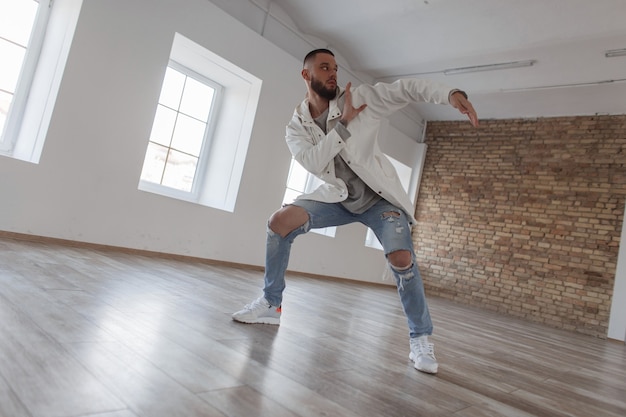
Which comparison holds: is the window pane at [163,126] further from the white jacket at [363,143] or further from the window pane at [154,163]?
the white jacket at [363,143]

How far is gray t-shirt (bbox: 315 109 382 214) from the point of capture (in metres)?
1.99

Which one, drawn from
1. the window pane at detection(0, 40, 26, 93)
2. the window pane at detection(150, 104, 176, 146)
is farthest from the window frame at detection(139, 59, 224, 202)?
the window pane at detection(0, 40, 26, 93)

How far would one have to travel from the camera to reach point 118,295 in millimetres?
2031

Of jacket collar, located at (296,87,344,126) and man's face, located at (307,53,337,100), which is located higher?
man's face, located at (307,53,337,100)

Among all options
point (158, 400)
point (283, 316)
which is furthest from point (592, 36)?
point (158, 400)

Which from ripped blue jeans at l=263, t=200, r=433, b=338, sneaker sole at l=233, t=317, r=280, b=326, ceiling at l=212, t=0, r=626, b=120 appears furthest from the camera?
ceiling at l=212, t=0, r=626, b=120

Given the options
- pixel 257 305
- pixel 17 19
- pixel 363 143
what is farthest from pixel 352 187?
pixel 17 19

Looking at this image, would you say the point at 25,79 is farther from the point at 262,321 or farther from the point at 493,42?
the point at 493,42

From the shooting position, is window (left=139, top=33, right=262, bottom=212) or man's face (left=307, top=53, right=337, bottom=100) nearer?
man's face (left=307, top=53, right=337, bottom=100)

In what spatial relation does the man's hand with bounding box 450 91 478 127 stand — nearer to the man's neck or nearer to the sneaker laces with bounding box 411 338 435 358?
the man's neck

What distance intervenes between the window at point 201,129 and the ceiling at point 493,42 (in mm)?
1069

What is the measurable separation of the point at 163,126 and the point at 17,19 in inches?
63.4

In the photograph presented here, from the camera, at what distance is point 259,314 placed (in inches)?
79.4

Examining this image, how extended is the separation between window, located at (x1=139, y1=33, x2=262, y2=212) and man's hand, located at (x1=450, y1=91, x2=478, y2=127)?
3.61 m
